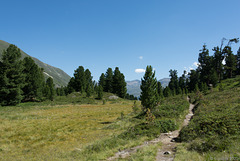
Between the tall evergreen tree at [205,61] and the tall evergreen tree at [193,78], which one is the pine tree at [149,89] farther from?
the tall evergreen tree at [193,78]

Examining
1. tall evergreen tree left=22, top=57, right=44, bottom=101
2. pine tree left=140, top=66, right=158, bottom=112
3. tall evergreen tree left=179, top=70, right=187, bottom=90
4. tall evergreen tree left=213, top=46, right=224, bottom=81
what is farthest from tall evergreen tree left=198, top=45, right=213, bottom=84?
→ tall evergreen tree left=22, top=57, right=44, bottom=101

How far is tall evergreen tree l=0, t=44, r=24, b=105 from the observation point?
139 ft

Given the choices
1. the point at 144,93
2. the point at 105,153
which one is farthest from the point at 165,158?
the point at 144,93

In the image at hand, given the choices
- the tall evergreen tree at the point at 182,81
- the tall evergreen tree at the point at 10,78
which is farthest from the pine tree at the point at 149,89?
the tall evergreen tree at the point at 182,81

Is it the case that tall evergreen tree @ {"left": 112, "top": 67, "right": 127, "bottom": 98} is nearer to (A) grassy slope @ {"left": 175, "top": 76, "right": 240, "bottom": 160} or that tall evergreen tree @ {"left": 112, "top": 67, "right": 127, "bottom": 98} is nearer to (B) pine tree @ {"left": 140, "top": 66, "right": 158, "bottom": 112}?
(B) pine tree @ {"left": 140, "top": 66, "right": 158, "bottom": 112}

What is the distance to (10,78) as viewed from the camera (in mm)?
44906

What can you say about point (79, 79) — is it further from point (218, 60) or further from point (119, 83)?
point (218, 60)

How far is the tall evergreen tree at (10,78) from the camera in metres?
42.5

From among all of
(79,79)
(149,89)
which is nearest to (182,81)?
(79,79)

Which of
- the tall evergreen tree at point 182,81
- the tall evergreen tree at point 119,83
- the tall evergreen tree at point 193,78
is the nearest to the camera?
the tall evergreen tree at point 119,83

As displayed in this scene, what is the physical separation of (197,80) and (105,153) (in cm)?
9657

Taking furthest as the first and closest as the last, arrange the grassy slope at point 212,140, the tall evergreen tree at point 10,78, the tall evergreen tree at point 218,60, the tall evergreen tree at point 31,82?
the tall evergreen tree at point 218,60
the tall evergreen tree at point 31,82
the tall evergreen tree at point 10,78
the grassy slope at point 212,140

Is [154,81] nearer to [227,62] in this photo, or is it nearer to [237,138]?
[237,138]

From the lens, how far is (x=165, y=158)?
8023 millimetres
